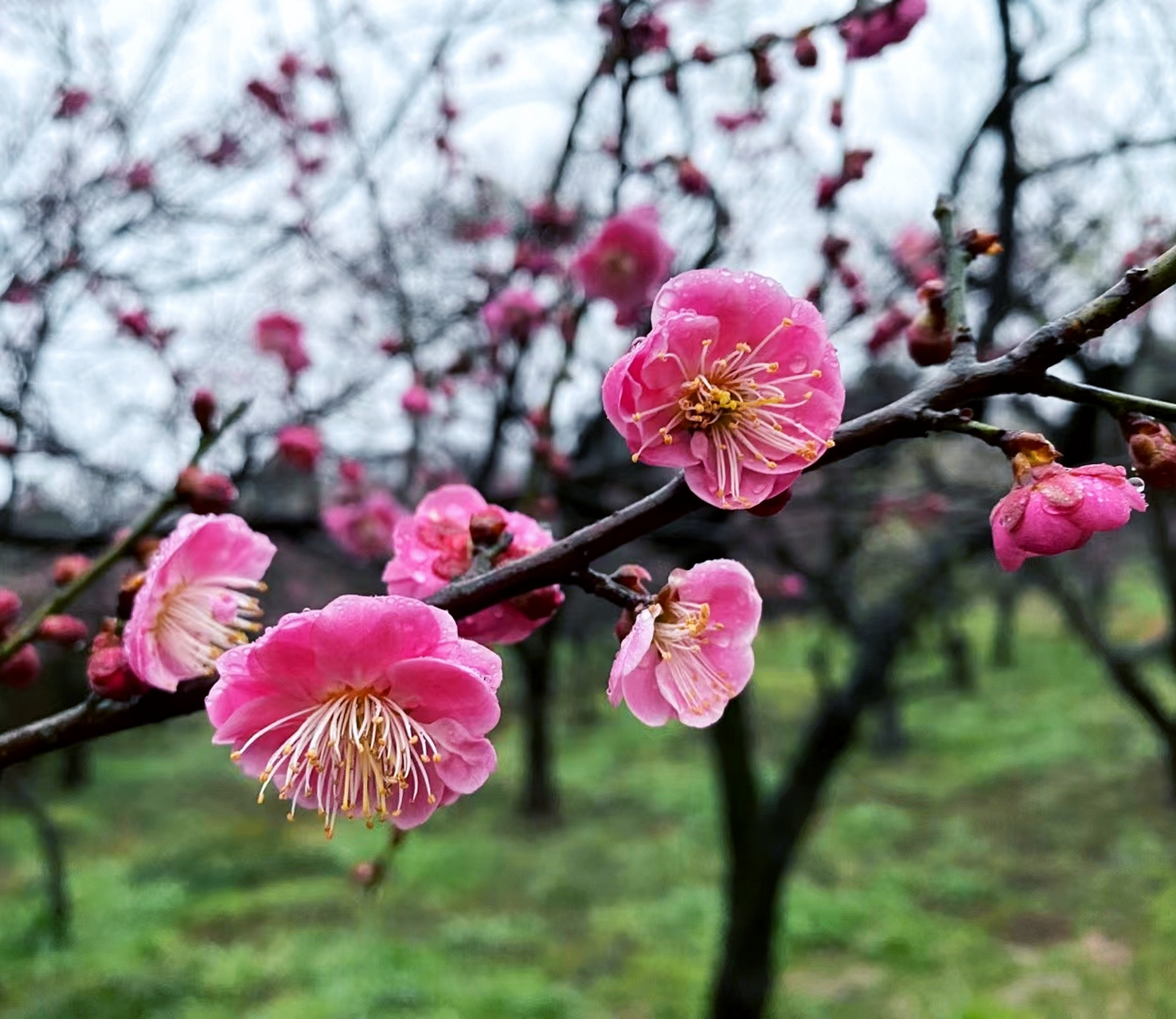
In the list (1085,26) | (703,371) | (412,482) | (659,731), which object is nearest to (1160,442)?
(703,371)

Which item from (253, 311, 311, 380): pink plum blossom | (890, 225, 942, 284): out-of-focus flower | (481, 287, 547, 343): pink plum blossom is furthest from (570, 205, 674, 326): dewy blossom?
(253, 311, 311, 380): pink plum blossom

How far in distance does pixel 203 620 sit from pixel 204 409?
12.2 inches

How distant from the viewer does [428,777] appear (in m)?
0.81

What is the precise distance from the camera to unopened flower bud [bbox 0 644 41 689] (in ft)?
3.68

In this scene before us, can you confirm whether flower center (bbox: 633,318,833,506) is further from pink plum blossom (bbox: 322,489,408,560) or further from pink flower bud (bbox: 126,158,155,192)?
pink flower bud (bbox: 126,158,155,192)

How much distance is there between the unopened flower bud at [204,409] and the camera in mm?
1158

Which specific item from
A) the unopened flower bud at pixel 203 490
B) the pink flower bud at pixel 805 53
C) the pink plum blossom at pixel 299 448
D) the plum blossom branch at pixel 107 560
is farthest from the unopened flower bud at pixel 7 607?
the pink flower bud at pixel 805 53

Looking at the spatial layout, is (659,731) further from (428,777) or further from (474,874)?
(428,777)

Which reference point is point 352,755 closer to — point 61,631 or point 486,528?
point 486,528

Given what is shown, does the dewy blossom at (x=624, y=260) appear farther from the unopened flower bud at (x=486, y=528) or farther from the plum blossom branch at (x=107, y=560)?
the unopened flower bud at (x=486, y=528)

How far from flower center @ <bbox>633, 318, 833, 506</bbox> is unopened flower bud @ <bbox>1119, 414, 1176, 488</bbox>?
0.24 meters

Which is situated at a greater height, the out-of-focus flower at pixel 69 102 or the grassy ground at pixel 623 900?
the out-of-focus flower at pixel 69 102

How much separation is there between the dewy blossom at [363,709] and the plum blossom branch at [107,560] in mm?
379

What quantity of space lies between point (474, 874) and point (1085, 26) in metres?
7.30
